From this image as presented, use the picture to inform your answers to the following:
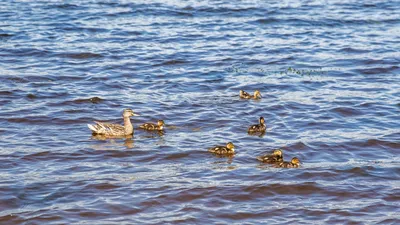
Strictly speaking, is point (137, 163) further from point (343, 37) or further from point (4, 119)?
point (343, 37)

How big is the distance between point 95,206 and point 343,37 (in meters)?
13.7

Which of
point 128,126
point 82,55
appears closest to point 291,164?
point 128,126

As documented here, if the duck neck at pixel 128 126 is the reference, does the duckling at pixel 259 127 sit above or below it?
below

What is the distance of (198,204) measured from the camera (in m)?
11.2

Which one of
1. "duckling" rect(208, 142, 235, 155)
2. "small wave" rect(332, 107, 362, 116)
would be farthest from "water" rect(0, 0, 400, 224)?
"duckling" rect(208, 142, 235, 155)

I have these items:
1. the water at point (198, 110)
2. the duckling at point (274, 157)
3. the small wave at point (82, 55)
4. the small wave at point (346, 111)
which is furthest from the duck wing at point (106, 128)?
the small wave at point (82, 55)

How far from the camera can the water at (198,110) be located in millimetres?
11234

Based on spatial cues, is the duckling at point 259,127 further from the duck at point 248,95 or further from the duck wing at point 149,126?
the duck at point 248,95

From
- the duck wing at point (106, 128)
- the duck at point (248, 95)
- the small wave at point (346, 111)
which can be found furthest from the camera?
the duck at point (248, 95)

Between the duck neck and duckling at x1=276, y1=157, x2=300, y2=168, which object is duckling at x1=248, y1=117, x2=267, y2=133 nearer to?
duckling at x1=276, y1=157, x2=300, y2=168

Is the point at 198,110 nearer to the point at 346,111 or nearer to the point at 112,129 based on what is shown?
the point at 112,129

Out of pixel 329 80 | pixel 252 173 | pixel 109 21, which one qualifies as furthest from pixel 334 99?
pixel 109 21

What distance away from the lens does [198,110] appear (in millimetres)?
16188

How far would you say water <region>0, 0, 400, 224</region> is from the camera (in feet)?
36.9
